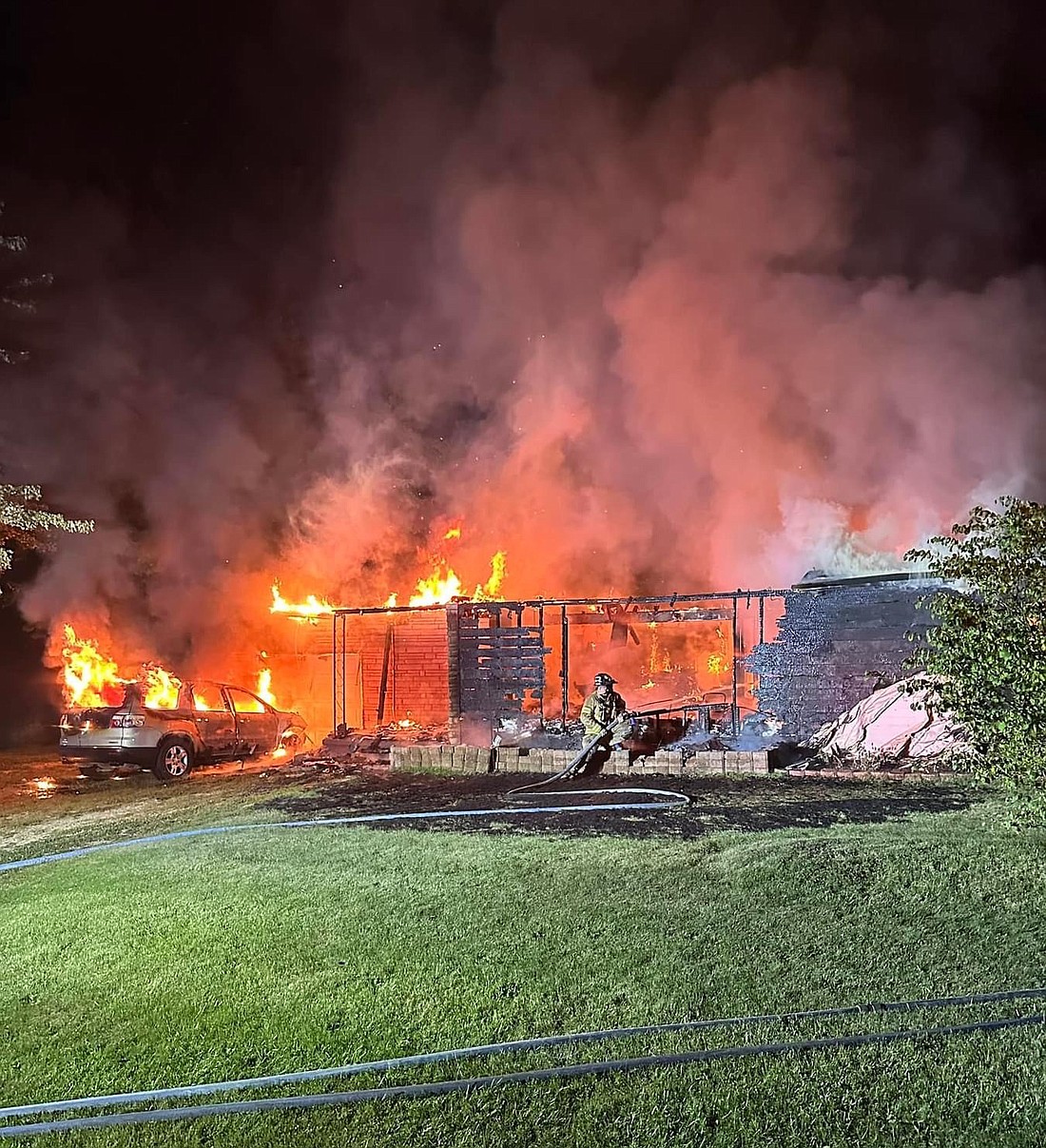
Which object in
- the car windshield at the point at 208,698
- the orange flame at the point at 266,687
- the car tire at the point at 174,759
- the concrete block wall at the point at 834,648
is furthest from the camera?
the orange flame at the point at 266,687

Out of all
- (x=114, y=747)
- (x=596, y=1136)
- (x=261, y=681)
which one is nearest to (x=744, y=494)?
(x=261, y=681)

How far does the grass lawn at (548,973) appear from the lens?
3059 millimetres

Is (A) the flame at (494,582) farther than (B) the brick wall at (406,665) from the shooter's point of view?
Yes

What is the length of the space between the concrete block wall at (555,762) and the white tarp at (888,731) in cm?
158

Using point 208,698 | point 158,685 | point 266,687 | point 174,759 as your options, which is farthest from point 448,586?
point 174,759

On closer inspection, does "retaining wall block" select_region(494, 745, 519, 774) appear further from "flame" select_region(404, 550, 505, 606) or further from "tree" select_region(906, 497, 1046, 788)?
"flame" select_region(404, 550, 505, 606)

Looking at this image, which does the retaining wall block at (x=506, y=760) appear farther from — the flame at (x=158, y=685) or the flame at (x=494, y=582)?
the flame at (x=494, y=582)

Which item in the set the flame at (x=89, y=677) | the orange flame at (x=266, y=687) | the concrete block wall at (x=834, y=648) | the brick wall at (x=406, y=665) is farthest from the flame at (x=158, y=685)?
the concrete block wall at (x=834, y=648)

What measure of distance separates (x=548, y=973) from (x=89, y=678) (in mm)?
19333

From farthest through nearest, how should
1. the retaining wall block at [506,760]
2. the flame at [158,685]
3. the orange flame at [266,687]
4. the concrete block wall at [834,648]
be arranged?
the orange flame at [266,687] → the flame at [158,685] → the concrete block wall at [834,648] → the retaining wall block at [506,760]

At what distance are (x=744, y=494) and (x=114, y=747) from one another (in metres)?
16.8

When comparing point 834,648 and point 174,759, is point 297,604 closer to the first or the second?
point 174,759

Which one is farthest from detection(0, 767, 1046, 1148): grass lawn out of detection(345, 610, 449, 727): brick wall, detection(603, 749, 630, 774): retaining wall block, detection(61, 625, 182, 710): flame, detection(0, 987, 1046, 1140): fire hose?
detection(61, 625, 182, 710): flame

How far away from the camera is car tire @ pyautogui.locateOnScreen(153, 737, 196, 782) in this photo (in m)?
12.8
